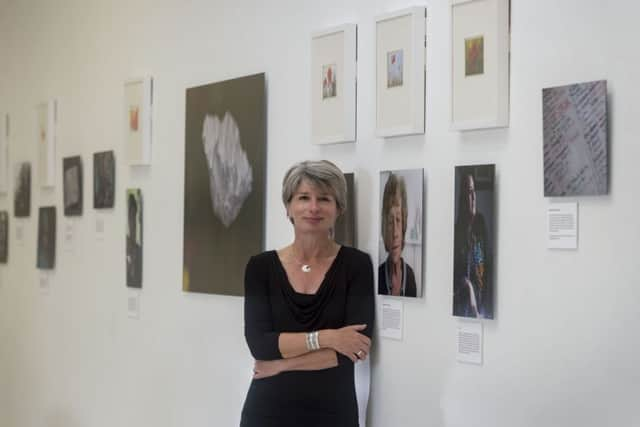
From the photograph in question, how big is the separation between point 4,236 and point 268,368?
3666mm

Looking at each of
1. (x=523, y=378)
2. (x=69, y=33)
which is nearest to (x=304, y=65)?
(x=523, y=378)

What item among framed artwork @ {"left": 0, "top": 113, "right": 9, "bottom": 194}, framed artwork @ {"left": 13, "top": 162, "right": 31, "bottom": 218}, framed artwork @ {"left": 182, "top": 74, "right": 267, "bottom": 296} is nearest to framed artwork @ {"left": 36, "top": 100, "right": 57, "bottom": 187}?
framed artwork @ {"left": 13, "top": 162, "right": 31, "bottom": 218}

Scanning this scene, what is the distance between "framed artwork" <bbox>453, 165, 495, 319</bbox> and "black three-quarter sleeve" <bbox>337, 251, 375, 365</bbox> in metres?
0.39

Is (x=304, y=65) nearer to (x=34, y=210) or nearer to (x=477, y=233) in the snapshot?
(x=477, y=233)

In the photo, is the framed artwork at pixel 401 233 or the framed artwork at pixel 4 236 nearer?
the framed artwork at pixel 401 233

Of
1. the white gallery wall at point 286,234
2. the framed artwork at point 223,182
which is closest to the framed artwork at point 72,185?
the white gallery wall at point 286,234

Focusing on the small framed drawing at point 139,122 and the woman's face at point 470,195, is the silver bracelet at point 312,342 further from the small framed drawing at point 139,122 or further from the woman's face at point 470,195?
the small framed drawing at point 139,122

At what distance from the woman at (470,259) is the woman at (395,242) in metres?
0.24

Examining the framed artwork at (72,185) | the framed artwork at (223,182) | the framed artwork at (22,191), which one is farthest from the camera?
the framed artwork at (22,191)

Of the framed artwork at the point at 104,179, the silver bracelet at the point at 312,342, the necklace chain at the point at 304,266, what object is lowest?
the silver bracelet at the point at 312,342

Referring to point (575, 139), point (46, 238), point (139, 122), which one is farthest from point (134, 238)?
point (575, 139)

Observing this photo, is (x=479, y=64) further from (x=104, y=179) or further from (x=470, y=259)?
(x=104, y=179)

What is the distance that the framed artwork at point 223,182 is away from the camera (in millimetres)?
3900

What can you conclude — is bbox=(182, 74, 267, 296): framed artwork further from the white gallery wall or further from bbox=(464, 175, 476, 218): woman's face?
bbox=(464, 175, 476, 218): woman's face
